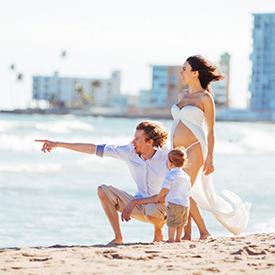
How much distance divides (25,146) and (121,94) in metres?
134

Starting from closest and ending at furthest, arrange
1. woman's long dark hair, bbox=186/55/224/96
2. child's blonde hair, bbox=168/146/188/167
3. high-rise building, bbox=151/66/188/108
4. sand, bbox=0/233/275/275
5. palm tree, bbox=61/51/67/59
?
sand, bbox=0/233/275/275 < child's blonde hair, bbox=168/146/188/167 < woman's long dark hair, bbox=186/55/224/96 < high-rise building, bbox=151/66/188/108 < palm tree, bbox=61/51/67/59

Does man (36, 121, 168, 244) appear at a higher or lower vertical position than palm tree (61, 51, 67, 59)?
lower

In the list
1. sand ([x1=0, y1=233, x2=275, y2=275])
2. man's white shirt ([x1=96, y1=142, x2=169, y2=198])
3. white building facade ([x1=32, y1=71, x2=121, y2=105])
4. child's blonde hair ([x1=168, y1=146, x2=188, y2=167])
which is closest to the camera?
sand ([x1=0, y1=233, x2=275, y2=275])

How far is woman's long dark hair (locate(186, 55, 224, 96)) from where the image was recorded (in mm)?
6152

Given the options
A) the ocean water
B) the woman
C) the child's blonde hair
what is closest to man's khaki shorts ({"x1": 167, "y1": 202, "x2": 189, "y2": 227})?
the child's blonde hair

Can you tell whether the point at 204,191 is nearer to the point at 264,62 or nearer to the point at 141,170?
the point at 141,170

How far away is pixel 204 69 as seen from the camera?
20.2ft

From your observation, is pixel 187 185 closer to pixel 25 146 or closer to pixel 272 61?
pixel 25 146

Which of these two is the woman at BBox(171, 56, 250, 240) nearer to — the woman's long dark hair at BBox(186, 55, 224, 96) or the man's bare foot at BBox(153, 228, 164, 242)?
the woman's long dark hair at BBox(186, 55, 224, 96)

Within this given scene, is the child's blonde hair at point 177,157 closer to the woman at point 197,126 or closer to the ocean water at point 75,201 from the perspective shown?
the woman at point 197,126

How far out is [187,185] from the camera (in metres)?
5.67

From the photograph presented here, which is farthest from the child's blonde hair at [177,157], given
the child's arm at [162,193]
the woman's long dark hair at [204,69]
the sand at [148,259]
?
the woman's long dark hair at [204,69]

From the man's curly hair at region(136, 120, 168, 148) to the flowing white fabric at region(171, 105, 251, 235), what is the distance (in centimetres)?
33

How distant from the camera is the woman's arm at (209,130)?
239 inches
